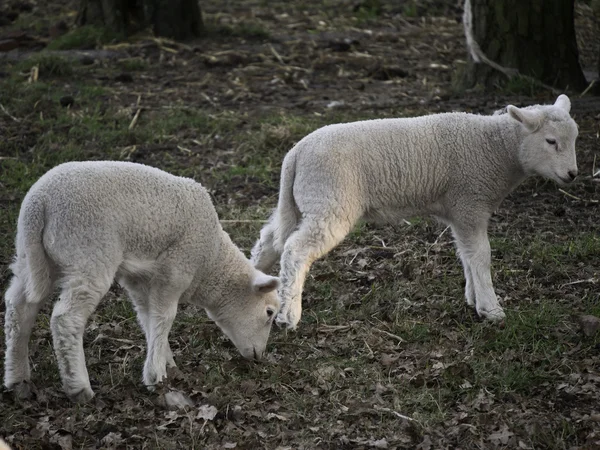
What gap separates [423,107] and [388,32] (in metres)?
4.87

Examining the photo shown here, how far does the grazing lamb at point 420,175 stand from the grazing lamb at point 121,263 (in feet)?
1.92

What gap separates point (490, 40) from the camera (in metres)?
10.9

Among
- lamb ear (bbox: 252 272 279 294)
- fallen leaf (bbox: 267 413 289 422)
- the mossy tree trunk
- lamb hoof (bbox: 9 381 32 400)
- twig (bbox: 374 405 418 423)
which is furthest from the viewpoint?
the mossy tree trunk

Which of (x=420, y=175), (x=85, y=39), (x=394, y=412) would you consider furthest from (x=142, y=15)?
(x=394, y=412)

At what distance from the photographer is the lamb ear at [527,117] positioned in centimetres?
680

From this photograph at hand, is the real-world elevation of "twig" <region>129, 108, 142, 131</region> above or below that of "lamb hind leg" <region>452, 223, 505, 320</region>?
below

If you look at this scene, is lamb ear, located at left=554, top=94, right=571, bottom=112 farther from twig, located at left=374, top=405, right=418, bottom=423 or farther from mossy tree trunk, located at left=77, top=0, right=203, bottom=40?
mossy tree trunk, located at left=77, top=0, right=203, bottom=40

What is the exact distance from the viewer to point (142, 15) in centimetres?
1417

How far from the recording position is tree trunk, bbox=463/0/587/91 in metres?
10.7

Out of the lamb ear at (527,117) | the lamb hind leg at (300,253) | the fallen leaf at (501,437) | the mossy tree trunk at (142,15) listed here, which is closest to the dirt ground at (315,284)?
the fallen leaf at (501,437)

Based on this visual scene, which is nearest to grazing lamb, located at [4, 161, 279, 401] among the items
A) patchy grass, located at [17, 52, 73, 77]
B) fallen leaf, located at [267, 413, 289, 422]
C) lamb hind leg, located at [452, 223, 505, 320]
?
fallen leaf, located at [267, 413, 289, 422]

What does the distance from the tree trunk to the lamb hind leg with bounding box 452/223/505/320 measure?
4.52 metres

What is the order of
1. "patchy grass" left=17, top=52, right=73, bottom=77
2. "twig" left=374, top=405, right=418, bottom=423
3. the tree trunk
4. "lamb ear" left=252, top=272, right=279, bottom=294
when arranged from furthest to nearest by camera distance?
"patchy grass" left=17, top=52, right=73, bottom=77 → the tree trunk → "lamb ear" left=252, top=272, right=279, bottom=294 → "twig" left=374, top=405, right=418, bottom=423

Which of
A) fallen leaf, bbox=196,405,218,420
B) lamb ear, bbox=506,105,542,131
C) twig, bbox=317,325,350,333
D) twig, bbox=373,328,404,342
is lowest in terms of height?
twig, bbox=317,325,350,333
